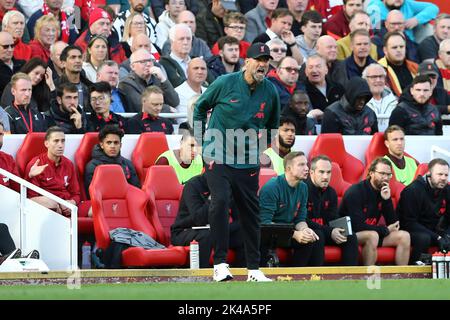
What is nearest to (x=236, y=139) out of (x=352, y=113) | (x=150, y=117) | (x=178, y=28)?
(x=150, y=117)

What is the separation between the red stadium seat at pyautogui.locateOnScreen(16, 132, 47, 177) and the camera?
53.6 ft

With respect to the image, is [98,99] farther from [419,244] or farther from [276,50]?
[419,244]

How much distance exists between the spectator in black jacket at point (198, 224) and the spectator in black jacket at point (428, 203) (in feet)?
7.09

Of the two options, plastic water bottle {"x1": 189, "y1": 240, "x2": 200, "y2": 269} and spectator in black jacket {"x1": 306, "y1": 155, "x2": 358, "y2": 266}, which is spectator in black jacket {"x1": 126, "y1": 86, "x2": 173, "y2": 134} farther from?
plastic water bottle {"x1": 189, "y1": 240, "x2": 200, "y2": 269}

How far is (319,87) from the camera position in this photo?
19.1m

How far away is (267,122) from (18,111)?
4345 millimetres

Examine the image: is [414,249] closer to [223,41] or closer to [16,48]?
[223,41]

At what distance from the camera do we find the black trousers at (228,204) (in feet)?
43.4

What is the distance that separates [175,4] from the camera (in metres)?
20.5

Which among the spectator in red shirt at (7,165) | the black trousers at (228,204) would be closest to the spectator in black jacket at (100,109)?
the spectator in red shirt at (7,165)

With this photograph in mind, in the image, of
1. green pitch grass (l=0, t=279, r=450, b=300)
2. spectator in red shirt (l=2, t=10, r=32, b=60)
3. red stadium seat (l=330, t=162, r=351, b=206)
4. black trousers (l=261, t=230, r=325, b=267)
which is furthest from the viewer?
spectator in red shirt (l=2, t=10, r=32, b=60)

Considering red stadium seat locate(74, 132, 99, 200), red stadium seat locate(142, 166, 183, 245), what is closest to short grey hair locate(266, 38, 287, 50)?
red stadium seat locate(142, 166, 183, 245)

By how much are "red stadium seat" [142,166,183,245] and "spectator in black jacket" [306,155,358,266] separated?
150 centimetres
